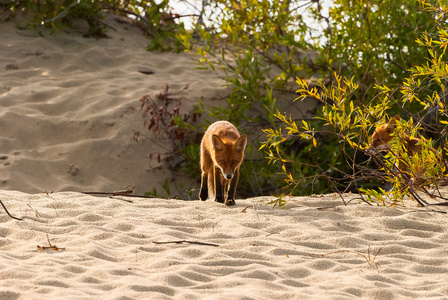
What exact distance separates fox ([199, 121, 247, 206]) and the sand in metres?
0.28

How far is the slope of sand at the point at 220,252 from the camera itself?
3.55 meters

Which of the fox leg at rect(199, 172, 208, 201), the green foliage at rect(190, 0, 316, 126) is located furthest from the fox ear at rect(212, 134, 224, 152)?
the green foliage at rect(190, 0, 316, 126)

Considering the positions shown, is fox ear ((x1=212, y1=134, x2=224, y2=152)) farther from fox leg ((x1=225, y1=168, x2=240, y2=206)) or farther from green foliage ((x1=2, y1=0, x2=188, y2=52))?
green foliage ((x1=2, y1=0, x2=188, y2=52))

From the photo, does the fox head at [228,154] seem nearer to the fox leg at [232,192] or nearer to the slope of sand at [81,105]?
the fox leg at [232,192]

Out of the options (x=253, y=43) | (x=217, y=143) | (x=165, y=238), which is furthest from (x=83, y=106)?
(x=165, y=238)

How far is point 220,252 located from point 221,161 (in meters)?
2.33

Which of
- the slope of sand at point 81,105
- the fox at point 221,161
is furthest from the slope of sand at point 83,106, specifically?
the fox at point 221,161

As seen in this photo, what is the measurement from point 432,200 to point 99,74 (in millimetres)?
7329

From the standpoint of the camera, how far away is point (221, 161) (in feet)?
21.5

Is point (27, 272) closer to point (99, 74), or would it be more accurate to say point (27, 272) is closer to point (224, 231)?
point (224, 231)

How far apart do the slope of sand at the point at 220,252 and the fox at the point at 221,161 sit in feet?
1.87

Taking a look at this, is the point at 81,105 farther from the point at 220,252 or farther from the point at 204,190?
the point at 220,252

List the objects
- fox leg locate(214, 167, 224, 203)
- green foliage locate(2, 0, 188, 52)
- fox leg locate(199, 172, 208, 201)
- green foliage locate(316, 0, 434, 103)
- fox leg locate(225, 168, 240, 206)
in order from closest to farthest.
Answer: fox leg locate(225, 168, 240, 206) → fox leg locate(214, 167, 224, 203) → fox leg locate(199, 172, 208, 201) → green foliage locate(316, 0, 434, 103) → green foliage locate(2, 0, 188, 52)

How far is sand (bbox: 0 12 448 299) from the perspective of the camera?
361 cm
